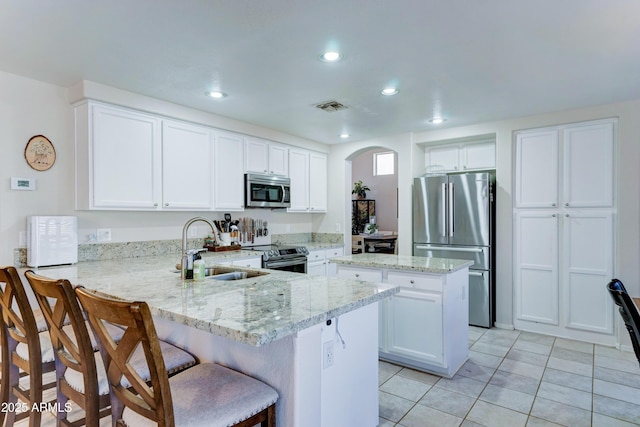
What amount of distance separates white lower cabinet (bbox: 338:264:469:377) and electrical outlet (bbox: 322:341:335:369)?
57.4 inches

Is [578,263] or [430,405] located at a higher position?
[578,263]

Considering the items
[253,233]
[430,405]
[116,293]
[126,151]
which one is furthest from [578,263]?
[126,151]

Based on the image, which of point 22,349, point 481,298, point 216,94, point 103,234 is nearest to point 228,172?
point 216,94

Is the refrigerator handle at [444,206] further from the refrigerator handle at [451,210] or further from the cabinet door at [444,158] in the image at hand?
the cabinet door at [444,158]

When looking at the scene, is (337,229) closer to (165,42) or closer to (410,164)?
(410,164)

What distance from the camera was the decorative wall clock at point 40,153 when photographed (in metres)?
2.91

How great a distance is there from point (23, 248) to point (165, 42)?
79.3 inches

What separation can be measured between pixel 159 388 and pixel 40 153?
2.82m

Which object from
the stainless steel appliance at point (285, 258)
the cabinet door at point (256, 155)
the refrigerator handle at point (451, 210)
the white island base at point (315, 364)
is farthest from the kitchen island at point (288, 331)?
the refrigerator handle at point (451, 210)

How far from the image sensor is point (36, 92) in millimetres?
2945

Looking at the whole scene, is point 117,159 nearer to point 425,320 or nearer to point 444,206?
point 425,320

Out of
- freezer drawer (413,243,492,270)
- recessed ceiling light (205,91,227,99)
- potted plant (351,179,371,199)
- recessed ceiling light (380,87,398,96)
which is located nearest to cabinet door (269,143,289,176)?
recessed ceiling light (205,91,227,99)

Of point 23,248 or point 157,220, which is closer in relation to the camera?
point 23,248

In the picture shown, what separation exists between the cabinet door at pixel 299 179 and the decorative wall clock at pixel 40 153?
2.65 metres
